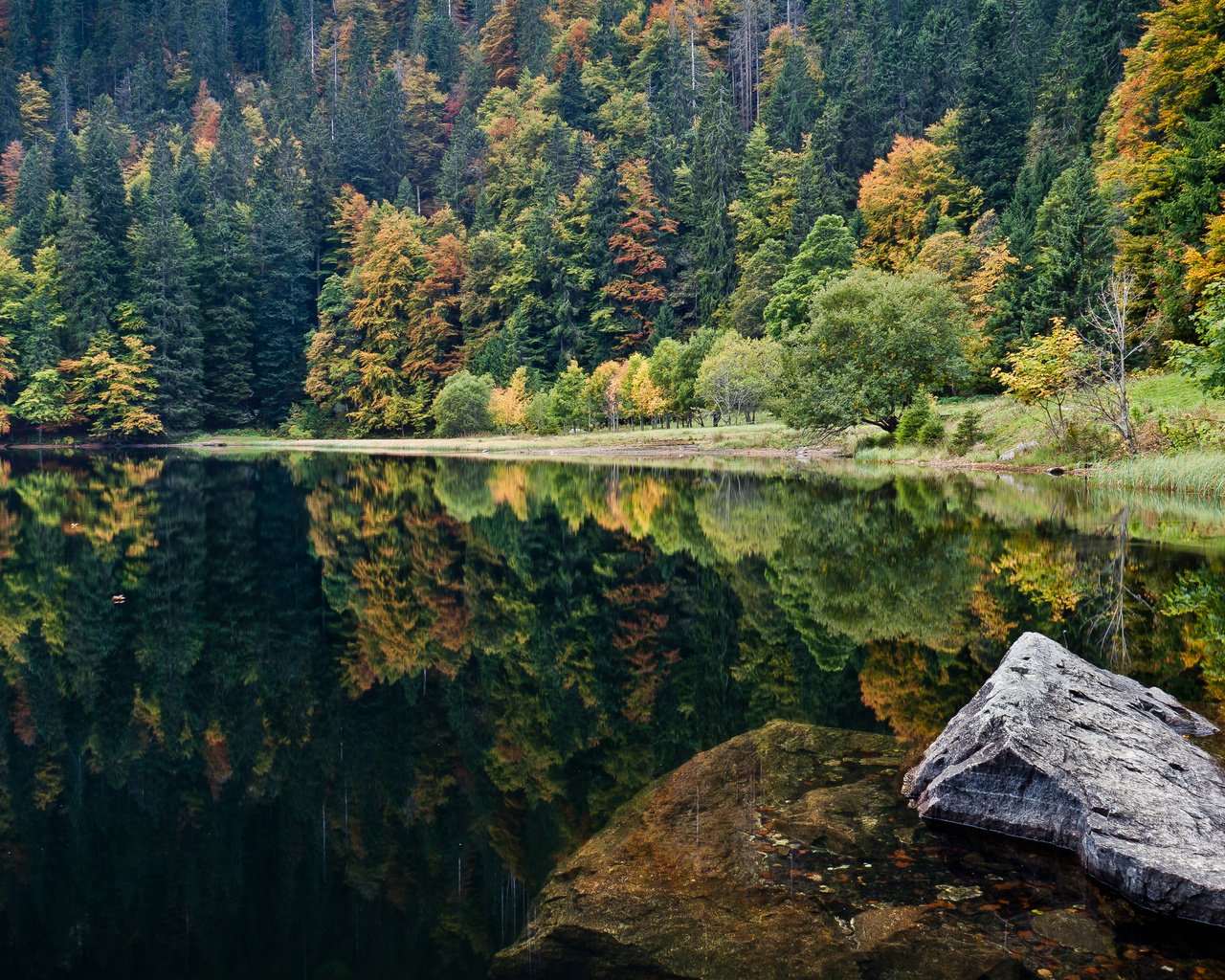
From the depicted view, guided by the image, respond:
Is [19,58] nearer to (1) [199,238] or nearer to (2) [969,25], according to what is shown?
(1) [199,238]

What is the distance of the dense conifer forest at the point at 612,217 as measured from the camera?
47.1 meters

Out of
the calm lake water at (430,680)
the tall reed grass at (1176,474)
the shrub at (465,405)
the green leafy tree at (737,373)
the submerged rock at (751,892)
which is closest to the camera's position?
the submerged rock at (751,892)

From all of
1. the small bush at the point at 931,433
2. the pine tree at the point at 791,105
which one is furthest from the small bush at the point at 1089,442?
the pine tree at the point at 791,105

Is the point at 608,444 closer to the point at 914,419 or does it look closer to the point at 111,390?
the point at 914,419

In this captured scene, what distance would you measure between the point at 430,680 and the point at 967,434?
37.2 m

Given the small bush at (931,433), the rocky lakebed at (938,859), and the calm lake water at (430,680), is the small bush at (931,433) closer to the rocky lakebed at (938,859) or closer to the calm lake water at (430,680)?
the calm lake water at (430,680)

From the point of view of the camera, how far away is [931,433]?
4319 cm

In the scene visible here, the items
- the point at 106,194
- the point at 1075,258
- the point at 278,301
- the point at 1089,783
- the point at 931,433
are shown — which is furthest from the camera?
the point at 278,301

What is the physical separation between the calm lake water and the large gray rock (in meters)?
0.70

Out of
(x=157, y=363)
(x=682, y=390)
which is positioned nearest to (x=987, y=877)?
(x=682, y=390)

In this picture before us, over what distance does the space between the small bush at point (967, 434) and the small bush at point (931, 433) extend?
1207 millimetres

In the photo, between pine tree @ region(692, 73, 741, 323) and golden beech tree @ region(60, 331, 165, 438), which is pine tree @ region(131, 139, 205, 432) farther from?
pine tree @ region(692, 73, 741, 323)

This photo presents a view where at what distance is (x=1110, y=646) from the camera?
9977 mm

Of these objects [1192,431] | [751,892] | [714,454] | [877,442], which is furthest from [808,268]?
Answer: [751,892]
